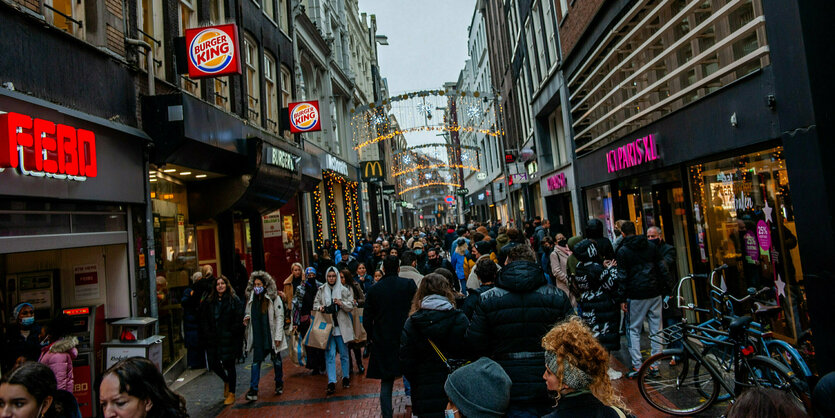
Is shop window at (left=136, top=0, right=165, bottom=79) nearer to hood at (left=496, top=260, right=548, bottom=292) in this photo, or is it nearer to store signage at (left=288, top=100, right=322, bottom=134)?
store signage at (left=288, top=100, right=322, bottom=134)

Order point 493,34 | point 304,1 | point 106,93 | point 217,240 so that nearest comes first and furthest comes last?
1. point 106,93
2. point 217,240
3. point 304,1
4. point 493,34

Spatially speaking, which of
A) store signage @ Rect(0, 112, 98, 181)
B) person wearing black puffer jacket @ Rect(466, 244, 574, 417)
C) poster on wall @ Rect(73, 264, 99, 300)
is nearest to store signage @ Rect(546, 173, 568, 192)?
poster on wall @ Rect(73, 264, 99, 300)

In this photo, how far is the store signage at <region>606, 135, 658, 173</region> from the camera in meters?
9.22

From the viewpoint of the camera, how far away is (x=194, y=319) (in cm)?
872

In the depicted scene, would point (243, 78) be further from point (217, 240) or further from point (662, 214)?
point (662, 214)

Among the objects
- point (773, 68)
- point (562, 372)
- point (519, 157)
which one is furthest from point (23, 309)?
point (519, 157)

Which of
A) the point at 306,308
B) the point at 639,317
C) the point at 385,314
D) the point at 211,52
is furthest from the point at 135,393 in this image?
the point at 211,52

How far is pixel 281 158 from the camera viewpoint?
12.9m

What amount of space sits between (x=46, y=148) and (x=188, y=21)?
6493mm

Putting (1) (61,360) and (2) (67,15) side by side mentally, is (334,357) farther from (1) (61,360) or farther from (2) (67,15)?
(2) (67,15)

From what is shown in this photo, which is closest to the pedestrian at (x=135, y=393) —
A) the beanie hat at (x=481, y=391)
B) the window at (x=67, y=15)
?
the beanie hat at (x=481, y=391)

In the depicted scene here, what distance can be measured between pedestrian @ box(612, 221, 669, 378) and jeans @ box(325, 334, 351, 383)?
154 inches

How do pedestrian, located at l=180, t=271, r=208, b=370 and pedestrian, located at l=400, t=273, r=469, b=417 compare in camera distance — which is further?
pedestrian, located at l=180, t=271, r=208, b=370

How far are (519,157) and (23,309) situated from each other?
22.4 metres
